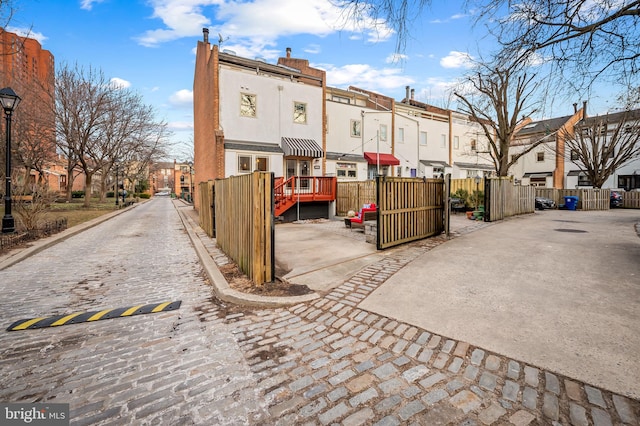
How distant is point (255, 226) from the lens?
5055 mm

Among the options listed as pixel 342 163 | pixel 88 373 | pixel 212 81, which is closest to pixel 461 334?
pixel 88 373

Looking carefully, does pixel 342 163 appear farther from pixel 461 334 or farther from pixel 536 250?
pixel 461 334

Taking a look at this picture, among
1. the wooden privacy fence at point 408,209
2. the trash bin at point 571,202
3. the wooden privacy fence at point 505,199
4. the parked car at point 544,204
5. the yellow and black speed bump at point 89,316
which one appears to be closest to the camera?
the yellow and black speed bump at point 89,316

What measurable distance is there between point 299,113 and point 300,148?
2.87 metres

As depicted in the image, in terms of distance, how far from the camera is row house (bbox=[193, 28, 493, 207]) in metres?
18.2

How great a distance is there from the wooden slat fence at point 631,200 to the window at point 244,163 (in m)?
28.8

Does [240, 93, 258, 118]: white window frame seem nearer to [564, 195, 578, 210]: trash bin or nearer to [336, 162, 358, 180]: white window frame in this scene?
[336, 162, 358, 180]: white window frame

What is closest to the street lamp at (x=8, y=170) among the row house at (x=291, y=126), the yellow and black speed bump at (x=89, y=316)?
the row house at (x=291, y=126)

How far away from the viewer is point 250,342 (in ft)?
11.1

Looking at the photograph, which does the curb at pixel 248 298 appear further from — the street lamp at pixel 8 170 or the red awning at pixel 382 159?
the red awning at pixel 382 159

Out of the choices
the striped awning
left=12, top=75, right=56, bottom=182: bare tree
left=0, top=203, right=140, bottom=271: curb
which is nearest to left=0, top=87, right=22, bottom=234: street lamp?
left=0, top=203, right=140, bottom=271: curb

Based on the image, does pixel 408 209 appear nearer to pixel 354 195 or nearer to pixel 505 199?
pixel 354 195

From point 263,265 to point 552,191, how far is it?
27.2m

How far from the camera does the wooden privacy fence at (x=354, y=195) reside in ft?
51.9
